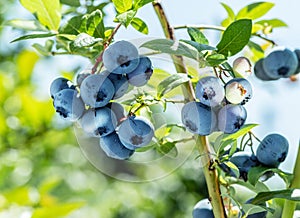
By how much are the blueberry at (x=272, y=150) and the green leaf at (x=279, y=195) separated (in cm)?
6

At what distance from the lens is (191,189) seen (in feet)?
9.93

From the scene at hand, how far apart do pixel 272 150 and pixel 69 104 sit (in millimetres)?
302

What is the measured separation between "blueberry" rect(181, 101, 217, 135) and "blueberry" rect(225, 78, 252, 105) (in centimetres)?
3

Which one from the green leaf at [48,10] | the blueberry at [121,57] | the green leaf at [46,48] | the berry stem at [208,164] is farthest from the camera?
the green leaf at [46,48]

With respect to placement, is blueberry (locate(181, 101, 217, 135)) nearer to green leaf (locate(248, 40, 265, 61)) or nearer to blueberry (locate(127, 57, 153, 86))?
blueberry (locate(127, 57, 153, 86))

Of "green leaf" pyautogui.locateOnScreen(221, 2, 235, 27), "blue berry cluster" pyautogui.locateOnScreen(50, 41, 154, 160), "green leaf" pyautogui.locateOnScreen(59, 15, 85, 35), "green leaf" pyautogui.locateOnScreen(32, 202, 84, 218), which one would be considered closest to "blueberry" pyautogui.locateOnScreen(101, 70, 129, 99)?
"blue berry cluster" pyautogui.locateOnScreen(50, 41, 154, 160)

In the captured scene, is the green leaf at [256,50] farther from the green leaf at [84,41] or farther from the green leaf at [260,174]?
the green leaf at [84,41]

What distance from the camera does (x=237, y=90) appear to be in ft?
2.30

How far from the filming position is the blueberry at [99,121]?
72 cm

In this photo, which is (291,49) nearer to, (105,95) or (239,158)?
(239,158)

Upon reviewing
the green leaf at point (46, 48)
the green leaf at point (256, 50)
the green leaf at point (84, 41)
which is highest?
the green leaf at point (84, 41)

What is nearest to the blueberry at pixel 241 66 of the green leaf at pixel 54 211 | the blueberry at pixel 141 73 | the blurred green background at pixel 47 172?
the blueberry at pixel 141 73

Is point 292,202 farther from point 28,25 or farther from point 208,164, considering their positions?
point 28,25

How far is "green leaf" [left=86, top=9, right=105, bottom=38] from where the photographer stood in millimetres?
730
